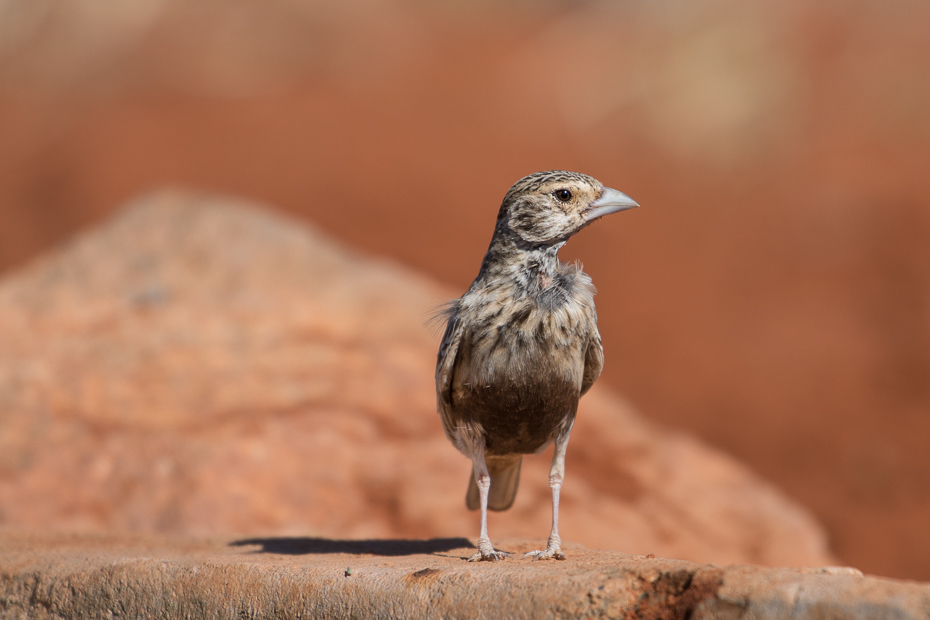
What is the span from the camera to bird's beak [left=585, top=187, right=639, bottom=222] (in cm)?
489

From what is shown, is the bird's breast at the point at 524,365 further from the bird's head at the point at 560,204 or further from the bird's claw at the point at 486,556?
the bird's claw at the point at 486,556

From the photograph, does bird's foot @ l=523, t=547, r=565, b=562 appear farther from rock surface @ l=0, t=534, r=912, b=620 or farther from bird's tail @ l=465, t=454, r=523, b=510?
bird's tail @ l=465, t=454, r=523, b=510

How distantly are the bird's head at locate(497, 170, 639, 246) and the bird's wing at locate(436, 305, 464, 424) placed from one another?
629 millimetres

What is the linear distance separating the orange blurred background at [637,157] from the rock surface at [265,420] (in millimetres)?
4421

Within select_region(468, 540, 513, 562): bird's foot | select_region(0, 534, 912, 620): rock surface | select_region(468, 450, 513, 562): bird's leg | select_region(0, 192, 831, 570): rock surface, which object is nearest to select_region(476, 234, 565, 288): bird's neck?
select_region(468, 450, 513, 562): bird's leg

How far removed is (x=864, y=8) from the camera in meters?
24.6

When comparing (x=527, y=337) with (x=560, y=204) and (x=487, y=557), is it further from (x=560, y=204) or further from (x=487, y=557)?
(x=487, y=557)

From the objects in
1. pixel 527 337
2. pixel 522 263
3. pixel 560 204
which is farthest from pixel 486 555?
pixel 560 204

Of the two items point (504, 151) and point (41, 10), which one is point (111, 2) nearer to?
point (41, 10)

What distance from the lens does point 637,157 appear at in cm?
2242

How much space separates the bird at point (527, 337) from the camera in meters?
4.72

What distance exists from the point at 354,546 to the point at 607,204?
2.73 meters

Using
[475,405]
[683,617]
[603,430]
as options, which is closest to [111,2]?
[603,430]

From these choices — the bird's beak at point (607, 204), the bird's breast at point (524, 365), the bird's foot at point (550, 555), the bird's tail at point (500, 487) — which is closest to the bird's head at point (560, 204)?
the bird's beak at point (607, 204)
